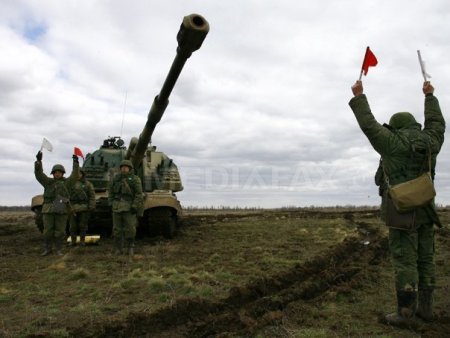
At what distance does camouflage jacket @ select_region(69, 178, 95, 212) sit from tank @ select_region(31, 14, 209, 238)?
270 mm

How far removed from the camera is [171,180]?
14.5 meters

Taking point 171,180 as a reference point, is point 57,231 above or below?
below

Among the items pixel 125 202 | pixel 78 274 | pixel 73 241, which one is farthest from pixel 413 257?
pixel 73 241

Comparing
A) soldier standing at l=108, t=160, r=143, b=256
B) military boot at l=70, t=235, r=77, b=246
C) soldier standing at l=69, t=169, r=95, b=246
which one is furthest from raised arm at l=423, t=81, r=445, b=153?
military boot at l=70, t=235, r=77, b=246

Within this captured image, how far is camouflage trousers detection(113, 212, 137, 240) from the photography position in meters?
10.7

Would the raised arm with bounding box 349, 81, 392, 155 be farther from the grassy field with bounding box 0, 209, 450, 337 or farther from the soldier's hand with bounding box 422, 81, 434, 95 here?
the grassy field with bounding box 0, 209, 450, 337

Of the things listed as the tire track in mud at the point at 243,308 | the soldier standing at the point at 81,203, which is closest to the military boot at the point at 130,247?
the soldier standing at the point at 81,203

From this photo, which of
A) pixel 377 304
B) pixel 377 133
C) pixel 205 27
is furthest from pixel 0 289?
pixel 377 133

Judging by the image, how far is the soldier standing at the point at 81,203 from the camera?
39.7ft

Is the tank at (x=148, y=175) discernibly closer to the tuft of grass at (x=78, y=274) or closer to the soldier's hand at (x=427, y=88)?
the tuft of grass at (x=78, y=274)

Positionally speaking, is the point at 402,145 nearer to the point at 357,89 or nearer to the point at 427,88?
the point at 357,89

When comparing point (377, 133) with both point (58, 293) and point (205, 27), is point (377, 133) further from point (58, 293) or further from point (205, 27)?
point (58, 293)

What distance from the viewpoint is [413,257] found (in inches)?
195

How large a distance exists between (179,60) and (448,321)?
503cm
